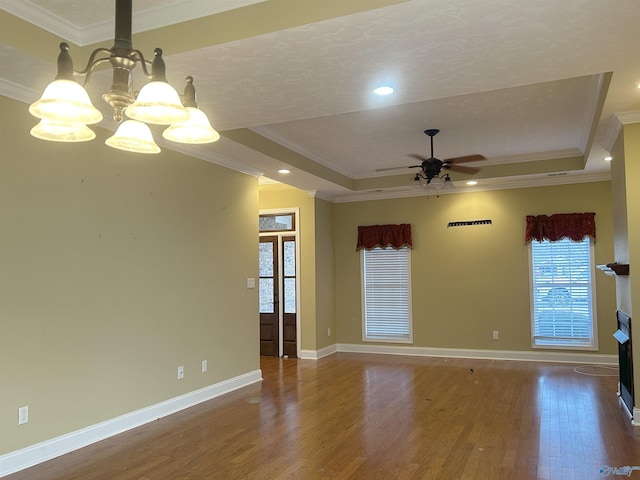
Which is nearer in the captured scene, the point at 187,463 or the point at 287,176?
the point at 187,463

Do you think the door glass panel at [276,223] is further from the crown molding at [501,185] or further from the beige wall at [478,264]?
the beige wall at [478,264]

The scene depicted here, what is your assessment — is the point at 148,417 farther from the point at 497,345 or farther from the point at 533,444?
the point at 497,345

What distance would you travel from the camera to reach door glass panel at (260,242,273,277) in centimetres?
832

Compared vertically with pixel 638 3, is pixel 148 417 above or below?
below

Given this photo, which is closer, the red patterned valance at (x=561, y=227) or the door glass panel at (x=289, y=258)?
the red patterned valance at (x=561, y=227)

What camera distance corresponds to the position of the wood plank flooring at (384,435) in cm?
343

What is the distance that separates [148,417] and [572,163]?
6111 mm

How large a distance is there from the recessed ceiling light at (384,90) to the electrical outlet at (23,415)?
10.9ft

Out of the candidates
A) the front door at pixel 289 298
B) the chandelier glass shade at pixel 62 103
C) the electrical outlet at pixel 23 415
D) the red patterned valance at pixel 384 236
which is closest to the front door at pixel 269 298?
the front door at pixel 289 298

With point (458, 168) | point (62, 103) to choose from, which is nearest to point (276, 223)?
point (458, 168)

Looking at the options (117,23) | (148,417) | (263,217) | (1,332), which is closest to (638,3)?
(117,23)

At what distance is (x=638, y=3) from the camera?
2344 millimetres

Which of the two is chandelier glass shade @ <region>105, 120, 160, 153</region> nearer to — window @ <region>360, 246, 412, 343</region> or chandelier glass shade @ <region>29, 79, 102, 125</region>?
chandelier glass shade @ <region>29, 79, 102, 125</region>

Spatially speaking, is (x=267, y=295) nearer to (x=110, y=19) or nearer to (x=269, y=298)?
(x=269, y=298)
